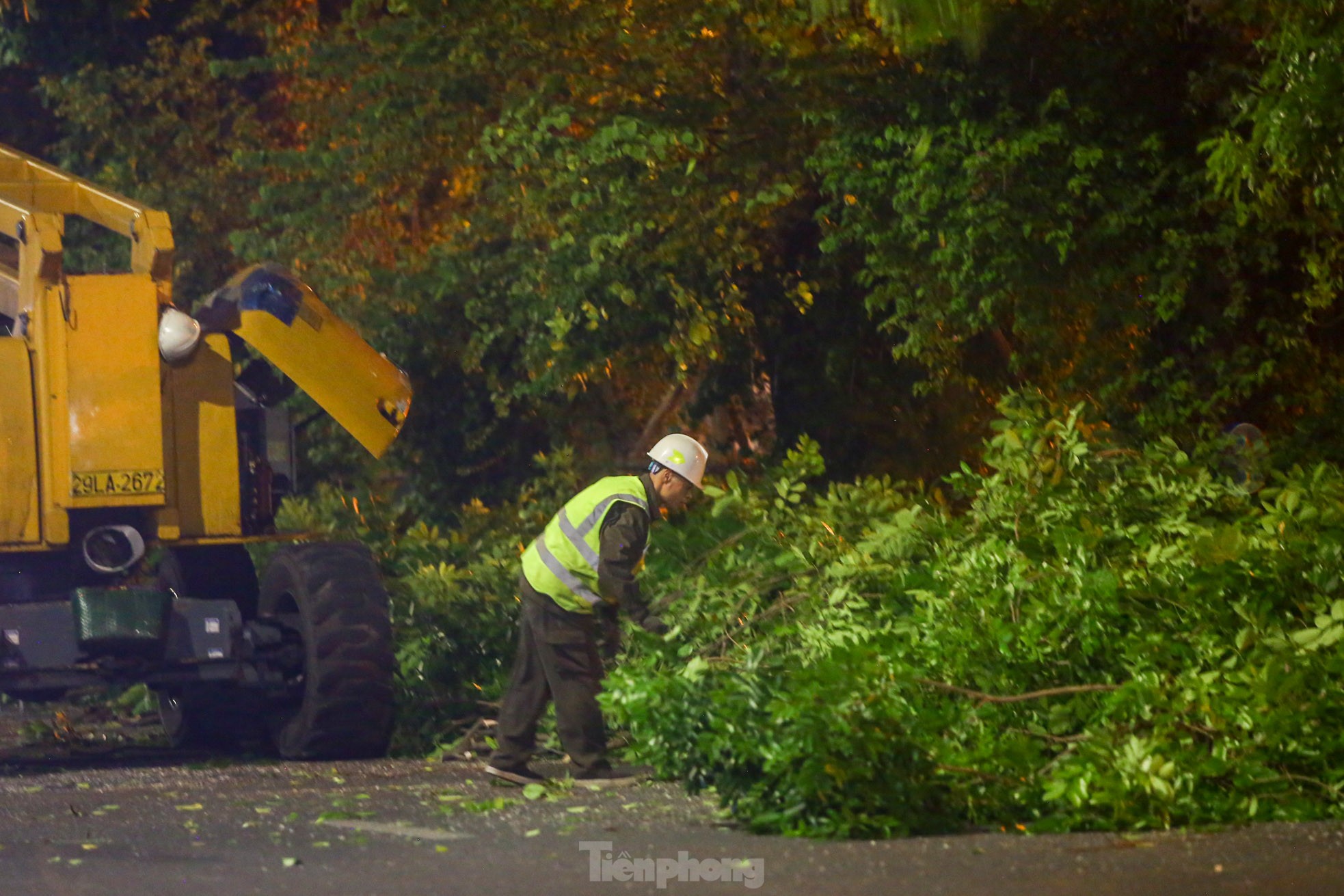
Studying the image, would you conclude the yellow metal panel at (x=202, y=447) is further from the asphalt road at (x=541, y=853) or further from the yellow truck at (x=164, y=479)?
the asphalt road at (x=541, y=853)

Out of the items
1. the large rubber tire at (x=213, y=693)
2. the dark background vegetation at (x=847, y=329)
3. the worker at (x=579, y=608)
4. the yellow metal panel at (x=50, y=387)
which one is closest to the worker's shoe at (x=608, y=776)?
the worker at (x=579, y=608)

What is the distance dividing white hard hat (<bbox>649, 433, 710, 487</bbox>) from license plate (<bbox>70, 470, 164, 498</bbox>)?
269 cm

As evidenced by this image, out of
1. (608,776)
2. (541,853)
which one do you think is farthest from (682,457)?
(541,853)

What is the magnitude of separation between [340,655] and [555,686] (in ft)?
5.28

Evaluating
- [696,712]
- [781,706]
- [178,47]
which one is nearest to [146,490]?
[696,712]

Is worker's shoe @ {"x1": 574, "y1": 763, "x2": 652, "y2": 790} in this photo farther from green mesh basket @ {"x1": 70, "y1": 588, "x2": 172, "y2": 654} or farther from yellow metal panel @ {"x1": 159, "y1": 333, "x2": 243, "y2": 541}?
yellow metal panel @ {"x1": 159, "y1": 333, "x2": 243, "y2": 541}

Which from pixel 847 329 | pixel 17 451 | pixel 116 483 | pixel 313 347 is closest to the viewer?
pixel 17 451

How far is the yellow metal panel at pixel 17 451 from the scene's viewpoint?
945 centimetres

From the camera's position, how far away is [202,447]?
32.8 feet

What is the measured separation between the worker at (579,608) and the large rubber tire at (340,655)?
1.25 meters

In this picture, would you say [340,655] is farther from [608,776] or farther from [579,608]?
[608,776]

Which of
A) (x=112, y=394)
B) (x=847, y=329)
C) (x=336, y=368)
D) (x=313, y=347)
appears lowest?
(x=112, y=394)

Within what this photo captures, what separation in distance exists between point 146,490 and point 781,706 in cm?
414

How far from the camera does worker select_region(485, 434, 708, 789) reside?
8.77 meters
